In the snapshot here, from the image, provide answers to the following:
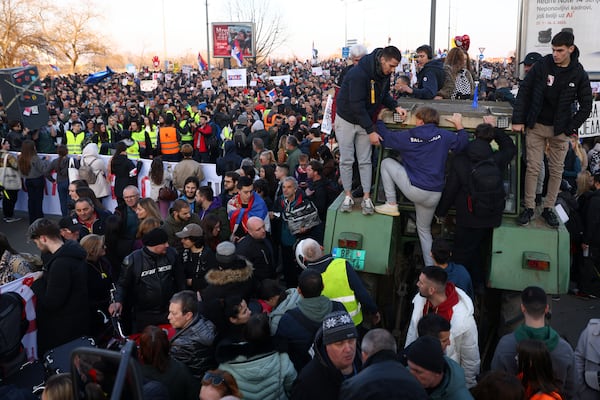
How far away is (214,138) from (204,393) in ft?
35.5

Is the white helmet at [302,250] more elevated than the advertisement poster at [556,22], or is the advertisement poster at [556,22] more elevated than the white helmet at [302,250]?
the advertisement poster at [556,22]

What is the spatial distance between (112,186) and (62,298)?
22.1 feet

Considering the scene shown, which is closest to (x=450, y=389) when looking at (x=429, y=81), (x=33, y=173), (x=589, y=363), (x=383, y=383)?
(x=383, y=383)

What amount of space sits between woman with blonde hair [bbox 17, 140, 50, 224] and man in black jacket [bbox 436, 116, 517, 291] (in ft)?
27.8

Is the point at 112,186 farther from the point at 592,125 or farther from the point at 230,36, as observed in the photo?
the point at 230,36

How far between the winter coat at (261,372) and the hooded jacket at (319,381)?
0.36m

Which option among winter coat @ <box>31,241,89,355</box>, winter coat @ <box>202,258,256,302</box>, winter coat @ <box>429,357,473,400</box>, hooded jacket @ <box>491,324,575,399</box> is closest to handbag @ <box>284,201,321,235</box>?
winter coat @ <box>202,258,256,302</box>

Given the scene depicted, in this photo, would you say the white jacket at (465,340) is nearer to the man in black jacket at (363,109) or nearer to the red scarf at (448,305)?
the red scarf at (448,305)

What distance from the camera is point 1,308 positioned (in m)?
4.53

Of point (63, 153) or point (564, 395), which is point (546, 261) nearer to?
point (564, 395)

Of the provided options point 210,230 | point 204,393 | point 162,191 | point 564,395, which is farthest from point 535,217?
point 162,191

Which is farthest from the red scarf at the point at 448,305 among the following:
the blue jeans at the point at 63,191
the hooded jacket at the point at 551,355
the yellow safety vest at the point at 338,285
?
the blue jeans at the point at 63,191

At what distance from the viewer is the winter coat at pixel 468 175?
213 inches

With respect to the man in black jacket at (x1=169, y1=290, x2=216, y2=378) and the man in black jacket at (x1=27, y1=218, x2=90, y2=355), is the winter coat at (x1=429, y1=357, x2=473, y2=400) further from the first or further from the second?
the man in black jacket at (x1=27, y1=218, x2=90, y2=355)
